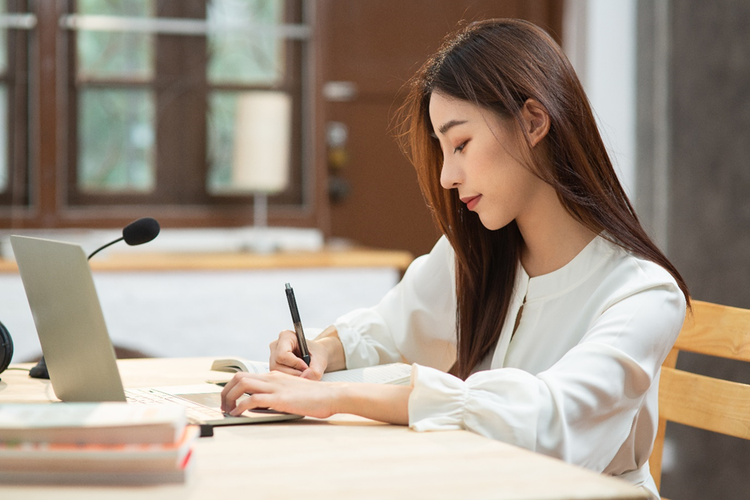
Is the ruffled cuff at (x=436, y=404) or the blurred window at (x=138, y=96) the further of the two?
the blurred window at (x=138, y=96)

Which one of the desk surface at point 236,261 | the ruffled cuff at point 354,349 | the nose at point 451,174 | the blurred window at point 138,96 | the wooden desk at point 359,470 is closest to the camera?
the wooden desk at point 359,470

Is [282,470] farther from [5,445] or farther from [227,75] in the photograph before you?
[227,75]

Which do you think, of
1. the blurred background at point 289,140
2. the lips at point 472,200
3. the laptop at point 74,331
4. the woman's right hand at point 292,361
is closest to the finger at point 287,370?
the woman's right hand at point 292,361

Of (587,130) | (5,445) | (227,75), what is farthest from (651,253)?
(227,75)

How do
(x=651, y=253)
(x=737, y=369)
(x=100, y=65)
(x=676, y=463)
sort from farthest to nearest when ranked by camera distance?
(x=100, y=65) → (x=676, y=463) → (x=737, y=369) → (x=651, y=253)

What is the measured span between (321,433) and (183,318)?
Answer: 195cm

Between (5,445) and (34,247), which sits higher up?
(34,247)

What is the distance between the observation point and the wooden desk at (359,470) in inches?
29.8

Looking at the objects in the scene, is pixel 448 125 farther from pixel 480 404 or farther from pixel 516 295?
pixel 480 404

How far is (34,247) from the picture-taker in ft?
3.30

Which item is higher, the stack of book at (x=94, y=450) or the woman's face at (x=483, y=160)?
the woman's face at (x=483, y=160)

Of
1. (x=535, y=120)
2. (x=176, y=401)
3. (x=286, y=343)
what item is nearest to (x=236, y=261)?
(x=286, y=343)

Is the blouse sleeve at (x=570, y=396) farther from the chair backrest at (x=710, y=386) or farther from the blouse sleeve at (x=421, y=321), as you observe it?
the blouse sleeve at (x=421, y=321)

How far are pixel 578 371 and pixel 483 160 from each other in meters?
0.38
